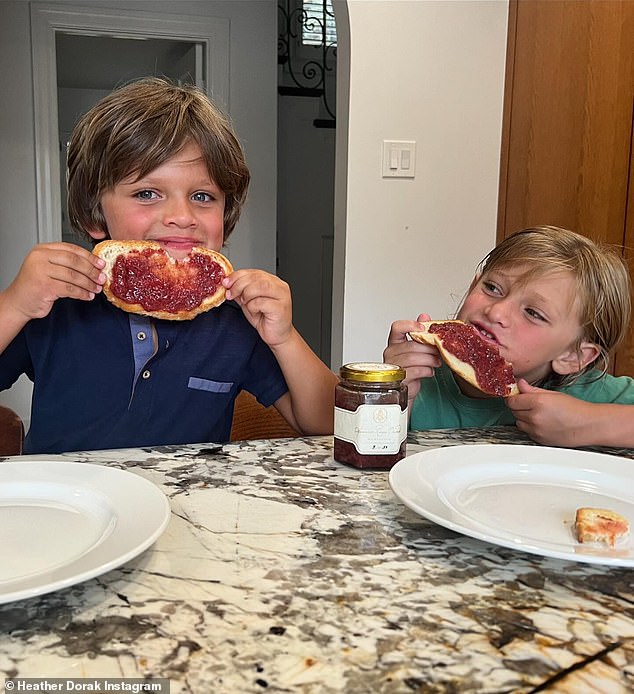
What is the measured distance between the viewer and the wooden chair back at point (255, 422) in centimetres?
157

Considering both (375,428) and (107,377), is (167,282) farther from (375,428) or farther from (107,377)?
(375,428)

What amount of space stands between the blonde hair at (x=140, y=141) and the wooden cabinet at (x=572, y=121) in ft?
4.41

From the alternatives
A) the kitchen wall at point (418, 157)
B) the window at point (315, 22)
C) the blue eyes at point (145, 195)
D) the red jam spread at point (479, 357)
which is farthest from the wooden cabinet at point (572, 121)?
the window at point (315, 22)

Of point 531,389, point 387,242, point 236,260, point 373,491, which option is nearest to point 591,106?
point 387,242

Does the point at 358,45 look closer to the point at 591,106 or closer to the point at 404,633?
the point at 591,106

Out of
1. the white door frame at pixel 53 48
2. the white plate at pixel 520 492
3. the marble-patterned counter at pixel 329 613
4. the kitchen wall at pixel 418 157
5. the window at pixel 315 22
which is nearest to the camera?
the marble-patterned counter at pixel 329 613

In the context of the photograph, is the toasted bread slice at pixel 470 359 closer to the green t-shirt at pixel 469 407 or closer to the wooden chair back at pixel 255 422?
the green t-shirt at pixel 469 407

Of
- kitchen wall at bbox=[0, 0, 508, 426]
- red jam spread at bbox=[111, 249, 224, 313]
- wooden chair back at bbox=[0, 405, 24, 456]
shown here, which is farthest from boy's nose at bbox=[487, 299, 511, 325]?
kitchen wall at bbox=[0, 0, 508, 426]

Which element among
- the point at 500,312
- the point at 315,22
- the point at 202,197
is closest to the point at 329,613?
the point at 500,312

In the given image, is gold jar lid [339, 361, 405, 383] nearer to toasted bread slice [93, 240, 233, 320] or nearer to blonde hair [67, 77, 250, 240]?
toasted bread slice [93, 240, 233, 320]

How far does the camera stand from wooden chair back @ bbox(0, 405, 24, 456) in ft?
4.88

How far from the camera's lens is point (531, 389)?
128 centimetres

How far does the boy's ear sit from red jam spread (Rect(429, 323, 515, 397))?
0.75 feet

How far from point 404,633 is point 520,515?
0.29 meters
